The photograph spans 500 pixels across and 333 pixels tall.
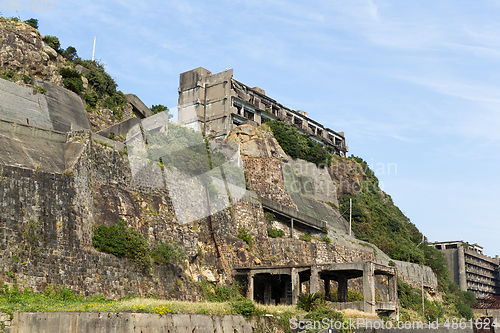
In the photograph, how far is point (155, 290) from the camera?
24.1 m

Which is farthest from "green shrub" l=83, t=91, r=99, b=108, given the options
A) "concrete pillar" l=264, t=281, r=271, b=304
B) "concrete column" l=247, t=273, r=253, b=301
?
"concrete pillar" l=264, t=281, r=271, b=304

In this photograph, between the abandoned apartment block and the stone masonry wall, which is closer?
the abandoned apartment block

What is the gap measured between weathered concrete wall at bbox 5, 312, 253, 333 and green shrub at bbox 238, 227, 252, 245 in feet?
50.3

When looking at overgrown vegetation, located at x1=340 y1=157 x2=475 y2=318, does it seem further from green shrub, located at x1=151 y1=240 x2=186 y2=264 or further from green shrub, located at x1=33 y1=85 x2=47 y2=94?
green shrub, located at x1=33 y1=85 x2=47 y2=94

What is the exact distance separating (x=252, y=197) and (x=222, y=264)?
840cm

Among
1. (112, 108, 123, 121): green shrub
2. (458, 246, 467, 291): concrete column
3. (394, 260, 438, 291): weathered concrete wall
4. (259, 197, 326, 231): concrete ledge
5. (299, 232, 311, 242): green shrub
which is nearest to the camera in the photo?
(112, 108, 123, 121): green shrub

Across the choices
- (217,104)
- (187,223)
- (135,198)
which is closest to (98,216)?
(135,198)

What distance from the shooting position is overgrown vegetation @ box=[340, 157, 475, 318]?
49969 millimetres

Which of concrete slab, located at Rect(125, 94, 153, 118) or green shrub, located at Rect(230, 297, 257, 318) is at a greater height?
concrete slab, located at Rect(125, 94, 153, 118)

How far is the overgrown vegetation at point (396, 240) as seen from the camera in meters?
50.0

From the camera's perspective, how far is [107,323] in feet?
51.8

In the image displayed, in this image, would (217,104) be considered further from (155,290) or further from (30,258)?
(30,258)

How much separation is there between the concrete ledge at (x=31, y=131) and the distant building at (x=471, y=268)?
7292cm

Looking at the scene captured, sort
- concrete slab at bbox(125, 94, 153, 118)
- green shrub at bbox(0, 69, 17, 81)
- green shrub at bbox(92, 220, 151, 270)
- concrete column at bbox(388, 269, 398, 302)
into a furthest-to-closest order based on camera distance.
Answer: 1. concrete slab at bbox(125, 94, 153, 118)
2. concrete column at bbox(388, 269, 398, 302)
3. green shrub at bbox(0, 69, 17, 81)
4. green shrub at bbox(92, 220, 151, 270)
